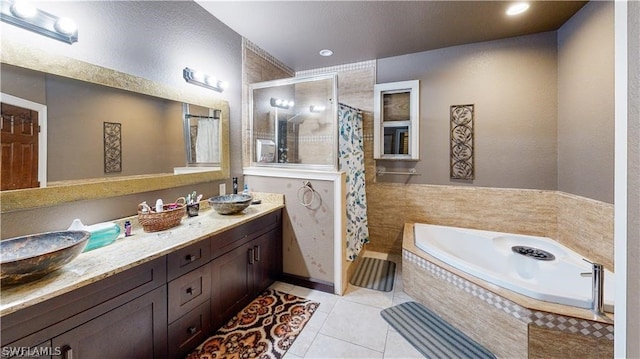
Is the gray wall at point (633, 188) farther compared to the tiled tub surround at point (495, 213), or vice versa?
the tiled tub surround at point (495, 213)

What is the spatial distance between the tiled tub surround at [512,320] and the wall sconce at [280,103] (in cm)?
246

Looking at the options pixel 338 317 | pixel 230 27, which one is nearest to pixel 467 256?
pixel 338 317

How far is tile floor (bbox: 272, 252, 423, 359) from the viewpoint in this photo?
5.46ft

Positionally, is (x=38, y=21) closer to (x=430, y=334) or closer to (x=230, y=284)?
(x=230, y=284)

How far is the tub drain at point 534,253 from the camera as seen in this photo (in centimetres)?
226

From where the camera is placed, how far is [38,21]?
1.27m

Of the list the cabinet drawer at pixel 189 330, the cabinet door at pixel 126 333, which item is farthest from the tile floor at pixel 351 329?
the cabinet door at pixel 126 333

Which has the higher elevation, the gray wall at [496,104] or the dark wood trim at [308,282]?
the gray wall at [496,104]

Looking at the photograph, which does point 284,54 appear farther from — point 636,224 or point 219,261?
point 636,224

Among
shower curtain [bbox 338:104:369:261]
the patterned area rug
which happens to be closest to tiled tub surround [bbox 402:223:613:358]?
shower curtain [bbox 338:104:369:261]

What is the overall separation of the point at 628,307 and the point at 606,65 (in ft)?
7.34

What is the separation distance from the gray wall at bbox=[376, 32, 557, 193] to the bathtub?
626 mm

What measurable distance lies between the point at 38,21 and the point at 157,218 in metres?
1.22

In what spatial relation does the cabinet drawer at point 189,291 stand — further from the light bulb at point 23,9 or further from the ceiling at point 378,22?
the ceiling at point 378,22
